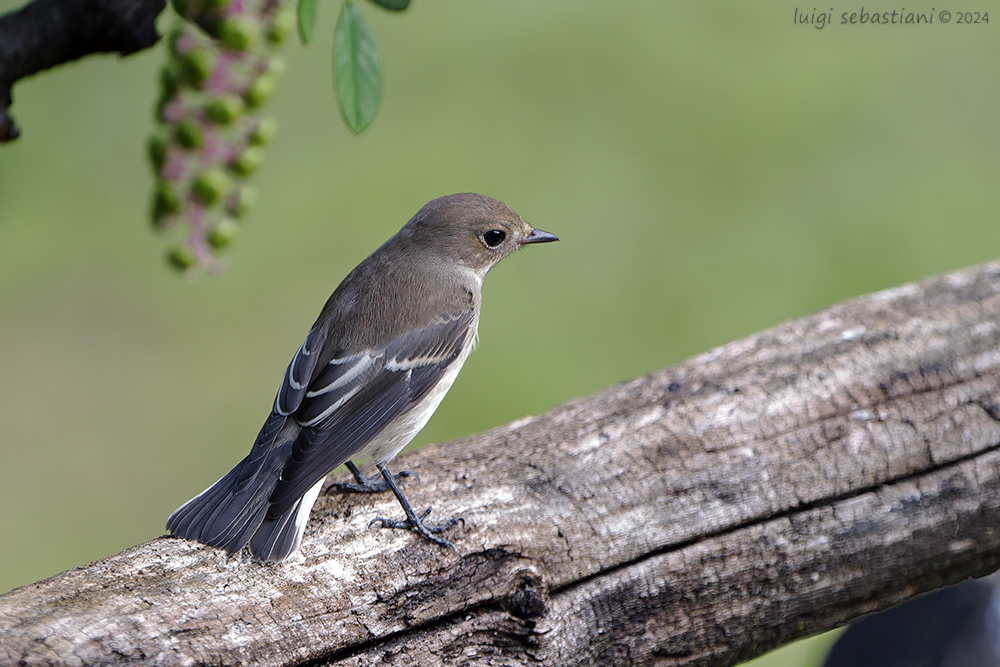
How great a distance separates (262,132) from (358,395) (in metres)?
0.79

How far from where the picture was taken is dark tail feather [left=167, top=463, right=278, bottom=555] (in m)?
2.53

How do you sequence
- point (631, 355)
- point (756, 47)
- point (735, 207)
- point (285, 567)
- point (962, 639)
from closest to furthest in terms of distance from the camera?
point (285, 567) < point (962, 639) < point (631, 355) < point (735, 207) < point (756, 47)

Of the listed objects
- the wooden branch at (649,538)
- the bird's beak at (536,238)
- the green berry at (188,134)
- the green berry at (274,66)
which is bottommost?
the wooden branch at (649,538)

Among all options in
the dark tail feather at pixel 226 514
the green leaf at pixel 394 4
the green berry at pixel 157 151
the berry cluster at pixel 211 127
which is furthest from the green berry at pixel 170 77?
the dark tail feather at pixel 226 514

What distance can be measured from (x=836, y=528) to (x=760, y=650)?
0.41 m

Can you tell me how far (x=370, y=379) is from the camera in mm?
2934

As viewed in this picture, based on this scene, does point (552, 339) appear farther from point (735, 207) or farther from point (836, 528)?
point (836, 528)

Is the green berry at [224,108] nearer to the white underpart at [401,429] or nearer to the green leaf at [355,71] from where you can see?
the green leaf at [355,71]

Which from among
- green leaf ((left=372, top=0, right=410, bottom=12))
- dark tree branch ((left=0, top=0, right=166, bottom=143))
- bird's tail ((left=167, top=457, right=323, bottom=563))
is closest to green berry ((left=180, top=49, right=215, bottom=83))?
dark tree branch ((left=0, top=0, right=166, bottom=143))

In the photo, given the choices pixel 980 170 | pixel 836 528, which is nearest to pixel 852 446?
pixel 836 528

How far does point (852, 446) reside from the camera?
3.02 metres

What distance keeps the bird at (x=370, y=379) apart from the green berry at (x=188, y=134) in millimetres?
782

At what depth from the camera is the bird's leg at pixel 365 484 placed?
300cm

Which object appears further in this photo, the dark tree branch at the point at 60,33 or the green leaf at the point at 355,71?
the dark tree branch at the point at 60,33
